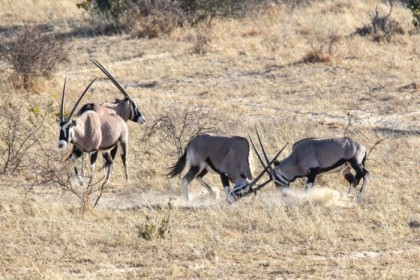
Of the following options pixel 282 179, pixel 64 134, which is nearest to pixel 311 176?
pixel 282 179

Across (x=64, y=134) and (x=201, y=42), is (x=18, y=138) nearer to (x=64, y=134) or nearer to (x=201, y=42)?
(x=64, y=134)

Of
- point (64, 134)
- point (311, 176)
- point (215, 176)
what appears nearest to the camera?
Answer: point (311, 176)

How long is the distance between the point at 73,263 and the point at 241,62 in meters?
12.8

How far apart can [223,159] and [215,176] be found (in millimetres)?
1414

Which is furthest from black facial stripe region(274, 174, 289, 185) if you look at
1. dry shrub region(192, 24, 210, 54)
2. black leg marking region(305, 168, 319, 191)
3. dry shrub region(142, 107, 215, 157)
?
dry shrub region(192, 24, 210, 54)

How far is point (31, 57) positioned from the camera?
55.3 feet

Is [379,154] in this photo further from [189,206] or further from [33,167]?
[33,167]

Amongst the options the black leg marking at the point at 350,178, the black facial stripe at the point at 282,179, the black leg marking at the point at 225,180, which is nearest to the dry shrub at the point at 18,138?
the black leg marking at the point at 225,180

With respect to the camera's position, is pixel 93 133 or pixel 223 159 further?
pixel 93 133

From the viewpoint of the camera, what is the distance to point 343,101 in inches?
711

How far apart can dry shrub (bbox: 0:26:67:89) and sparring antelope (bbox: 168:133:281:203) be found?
19.1ft

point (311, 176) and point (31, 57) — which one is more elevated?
point (311, 176)

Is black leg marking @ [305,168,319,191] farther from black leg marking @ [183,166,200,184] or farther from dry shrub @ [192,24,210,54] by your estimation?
dry shrub @ [192,24,210,54]

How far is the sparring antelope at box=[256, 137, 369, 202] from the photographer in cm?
1134
